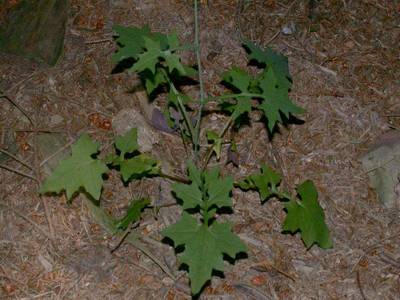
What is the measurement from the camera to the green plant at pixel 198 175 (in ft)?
7.55

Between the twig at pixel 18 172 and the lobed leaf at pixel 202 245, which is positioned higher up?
the twig at pixel 18 172

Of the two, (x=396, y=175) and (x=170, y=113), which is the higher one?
(x=170, y=113)

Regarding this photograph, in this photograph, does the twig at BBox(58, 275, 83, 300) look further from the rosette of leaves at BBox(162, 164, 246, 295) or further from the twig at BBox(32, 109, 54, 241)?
the rosette of leaves at BBox(162, 164, 246, 295)

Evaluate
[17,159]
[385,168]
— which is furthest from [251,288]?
[17,159]

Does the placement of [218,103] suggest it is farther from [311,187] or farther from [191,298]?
[191,298]

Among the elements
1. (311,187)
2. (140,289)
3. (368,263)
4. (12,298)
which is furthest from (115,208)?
(368,263)

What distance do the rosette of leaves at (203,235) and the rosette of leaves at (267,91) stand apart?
0.37m

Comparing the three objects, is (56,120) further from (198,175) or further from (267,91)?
(267,91)

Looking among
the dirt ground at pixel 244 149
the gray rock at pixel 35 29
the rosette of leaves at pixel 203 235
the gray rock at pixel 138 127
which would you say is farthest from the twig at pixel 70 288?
the gray rock at pixel 35 29

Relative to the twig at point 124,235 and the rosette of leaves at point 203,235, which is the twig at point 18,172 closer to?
the twig at point 124,235

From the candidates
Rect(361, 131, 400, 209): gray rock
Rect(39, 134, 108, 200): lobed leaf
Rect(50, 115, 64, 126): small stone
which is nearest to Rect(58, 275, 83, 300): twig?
Rect(39, 134, 108, 200): lobed leaf

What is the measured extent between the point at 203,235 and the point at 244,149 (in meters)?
0.82

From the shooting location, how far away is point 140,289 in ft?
8.32

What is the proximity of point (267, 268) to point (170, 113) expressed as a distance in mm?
995
